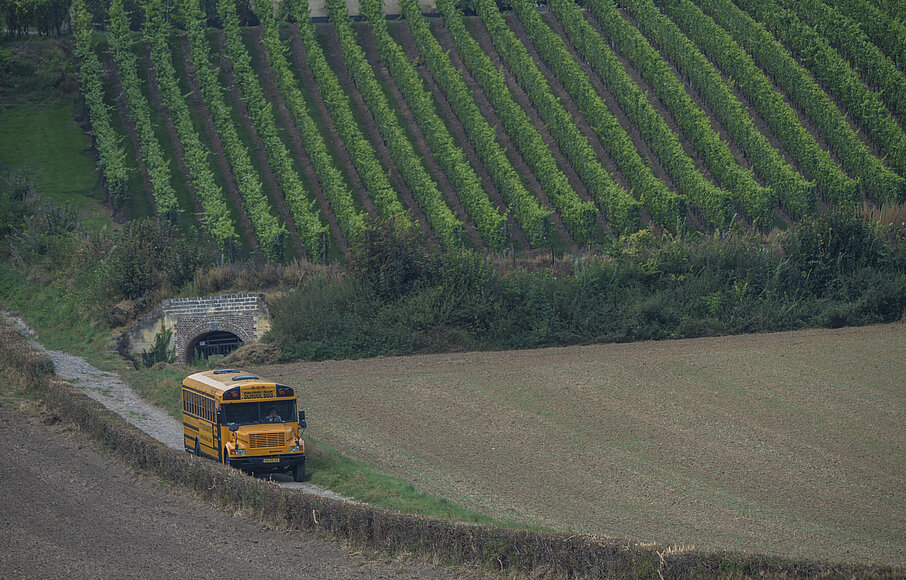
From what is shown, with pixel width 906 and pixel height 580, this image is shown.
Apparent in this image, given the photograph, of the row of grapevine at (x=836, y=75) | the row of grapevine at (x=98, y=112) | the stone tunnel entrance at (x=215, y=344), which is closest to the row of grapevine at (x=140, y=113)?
the row of grapevine at (x=98, y=112)

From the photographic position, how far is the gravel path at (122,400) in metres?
27.7

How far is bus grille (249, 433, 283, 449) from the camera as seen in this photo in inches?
941

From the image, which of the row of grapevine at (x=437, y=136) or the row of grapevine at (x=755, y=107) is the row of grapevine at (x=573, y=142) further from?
the row of grapevine at (x=755, y=107)

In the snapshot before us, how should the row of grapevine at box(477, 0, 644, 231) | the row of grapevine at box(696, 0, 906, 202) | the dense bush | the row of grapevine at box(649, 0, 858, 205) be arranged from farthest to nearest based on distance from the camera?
1. the row of grapevine at box(649, 0, 858, 205)
2. the row of grapevine at box(696, 0, 906, 202)
3. the row of grapevine at box(477, 0, 644, 231)
4. the dense bush

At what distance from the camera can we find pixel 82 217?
166 feet

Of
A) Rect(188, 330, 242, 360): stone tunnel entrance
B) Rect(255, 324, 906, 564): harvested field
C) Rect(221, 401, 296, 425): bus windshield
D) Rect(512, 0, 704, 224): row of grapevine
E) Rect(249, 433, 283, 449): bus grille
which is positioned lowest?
Rect(255, 324, 906, 564): harvested field

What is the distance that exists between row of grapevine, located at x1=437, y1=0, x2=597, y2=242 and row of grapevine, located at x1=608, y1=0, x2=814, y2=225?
7830mm

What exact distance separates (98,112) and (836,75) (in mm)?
40760

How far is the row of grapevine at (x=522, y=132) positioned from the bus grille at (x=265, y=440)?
2775 cm

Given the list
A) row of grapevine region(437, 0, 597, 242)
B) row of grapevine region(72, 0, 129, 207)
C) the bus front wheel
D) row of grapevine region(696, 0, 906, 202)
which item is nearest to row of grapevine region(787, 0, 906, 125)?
row of grapevine region(696, 0, 906, 202)

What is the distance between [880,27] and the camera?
59.0 m

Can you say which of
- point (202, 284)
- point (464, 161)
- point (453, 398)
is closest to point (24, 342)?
point (202, 284)

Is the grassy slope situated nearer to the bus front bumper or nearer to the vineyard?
the vineyard

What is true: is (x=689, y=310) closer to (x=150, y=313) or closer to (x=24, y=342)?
(x=150, y=313)
